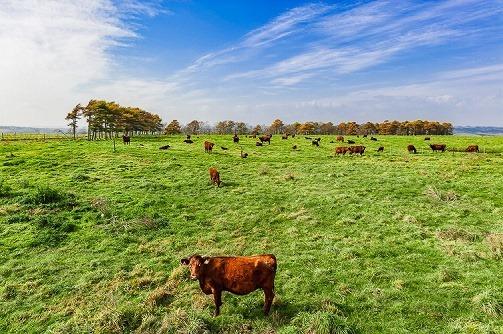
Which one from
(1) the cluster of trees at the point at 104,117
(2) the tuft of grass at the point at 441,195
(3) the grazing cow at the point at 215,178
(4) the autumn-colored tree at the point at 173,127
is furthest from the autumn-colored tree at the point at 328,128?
(2) the tuft of grass at the point at 441,195

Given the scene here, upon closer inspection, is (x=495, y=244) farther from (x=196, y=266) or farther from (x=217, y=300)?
(x=196, y=266)

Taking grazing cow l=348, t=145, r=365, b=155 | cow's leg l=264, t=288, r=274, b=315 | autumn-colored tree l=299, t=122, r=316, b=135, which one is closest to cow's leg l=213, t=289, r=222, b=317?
cow's leg l=264, t=288, r=274, b=315

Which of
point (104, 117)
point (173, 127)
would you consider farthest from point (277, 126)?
point (104, 117)

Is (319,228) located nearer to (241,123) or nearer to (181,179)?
(181,179)

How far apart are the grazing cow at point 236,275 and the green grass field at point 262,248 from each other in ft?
2.42

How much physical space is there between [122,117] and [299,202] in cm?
8083

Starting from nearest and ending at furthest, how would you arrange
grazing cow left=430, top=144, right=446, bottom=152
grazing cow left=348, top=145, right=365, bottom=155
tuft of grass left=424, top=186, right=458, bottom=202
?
1. tuft of grass left=424, top=186, right=458, bottom=202
2. grazing cow left=348, top=145, right=365, bottom=155
3. grazing cow left=430, top=144, right=446, bottom=152

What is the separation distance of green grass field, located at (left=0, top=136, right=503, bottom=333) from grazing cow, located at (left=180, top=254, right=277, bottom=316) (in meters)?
0.74

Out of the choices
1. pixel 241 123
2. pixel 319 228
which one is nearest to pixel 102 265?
pixel 319 228

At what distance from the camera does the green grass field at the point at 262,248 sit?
11.0 m

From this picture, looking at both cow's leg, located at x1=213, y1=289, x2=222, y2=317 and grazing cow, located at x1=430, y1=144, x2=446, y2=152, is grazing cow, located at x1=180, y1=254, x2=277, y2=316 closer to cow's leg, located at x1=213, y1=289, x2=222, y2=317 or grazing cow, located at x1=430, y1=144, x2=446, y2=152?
cow's leg, located at x1=213, y1=289, x2=222, y2=317

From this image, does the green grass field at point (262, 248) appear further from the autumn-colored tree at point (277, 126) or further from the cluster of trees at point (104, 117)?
the autumn-colored tree at point (277, 126)

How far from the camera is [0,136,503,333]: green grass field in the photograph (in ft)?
36.1

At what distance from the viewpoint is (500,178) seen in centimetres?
2738
